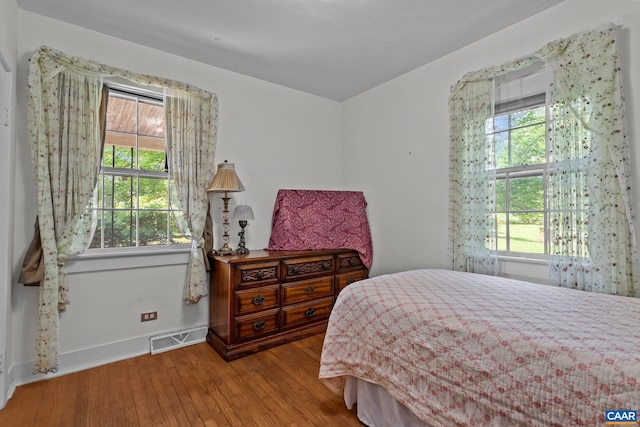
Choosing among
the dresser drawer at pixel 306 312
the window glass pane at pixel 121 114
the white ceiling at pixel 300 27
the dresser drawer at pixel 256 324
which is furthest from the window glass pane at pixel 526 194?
the window glass pane at pixel 121 114

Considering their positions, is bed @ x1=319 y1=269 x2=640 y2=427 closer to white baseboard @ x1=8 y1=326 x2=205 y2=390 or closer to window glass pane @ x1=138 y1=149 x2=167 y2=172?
white baseboard @ x1=8 y1=326 x2=205 y2=390

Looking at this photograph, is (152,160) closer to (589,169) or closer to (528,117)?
(528,117)

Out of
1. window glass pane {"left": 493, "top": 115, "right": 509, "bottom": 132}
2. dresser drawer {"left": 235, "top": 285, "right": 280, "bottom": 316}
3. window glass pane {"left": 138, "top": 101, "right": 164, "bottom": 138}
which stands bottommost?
dresser drawer {"left": 235, "top": 285, "right": 280, "bottom": 316}

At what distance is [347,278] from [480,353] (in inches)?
80.1

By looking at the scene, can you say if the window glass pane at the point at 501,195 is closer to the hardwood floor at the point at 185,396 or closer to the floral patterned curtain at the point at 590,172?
the floral patterned curtain at the point at 590,172

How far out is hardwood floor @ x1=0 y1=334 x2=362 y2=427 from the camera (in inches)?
67.2

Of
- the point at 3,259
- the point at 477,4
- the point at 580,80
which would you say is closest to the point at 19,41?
the point at 3,259

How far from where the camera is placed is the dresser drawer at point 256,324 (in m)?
2.49

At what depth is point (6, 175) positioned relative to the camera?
1.83 meters

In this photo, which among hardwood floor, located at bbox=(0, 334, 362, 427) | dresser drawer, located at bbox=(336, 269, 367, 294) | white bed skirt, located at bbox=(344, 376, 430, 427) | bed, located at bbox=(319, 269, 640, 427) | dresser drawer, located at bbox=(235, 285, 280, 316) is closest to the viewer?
bed, located at bbox=(319, 269, 640, 427)

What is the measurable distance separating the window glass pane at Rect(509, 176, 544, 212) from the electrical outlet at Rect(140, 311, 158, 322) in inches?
125

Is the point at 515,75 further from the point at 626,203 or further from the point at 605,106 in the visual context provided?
the point at 626,203

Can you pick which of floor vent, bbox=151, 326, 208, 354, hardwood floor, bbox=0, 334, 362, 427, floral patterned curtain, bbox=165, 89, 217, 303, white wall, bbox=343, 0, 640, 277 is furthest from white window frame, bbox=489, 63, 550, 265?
floor vent, bbox=151, 326, 208, 354

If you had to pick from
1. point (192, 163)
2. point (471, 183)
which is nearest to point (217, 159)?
point (192, 163)
